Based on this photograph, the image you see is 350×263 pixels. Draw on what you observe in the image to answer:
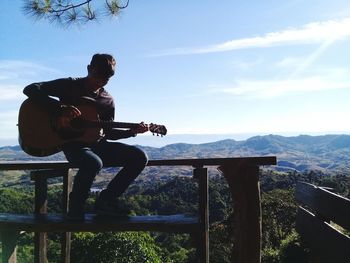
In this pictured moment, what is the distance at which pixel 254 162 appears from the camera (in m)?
4.41

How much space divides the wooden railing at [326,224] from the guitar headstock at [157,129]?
1729mm

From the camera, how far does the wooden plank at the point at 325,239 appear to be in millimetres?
3768

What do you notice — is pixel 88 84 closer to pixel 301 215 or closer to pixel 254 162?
pixel 254 162

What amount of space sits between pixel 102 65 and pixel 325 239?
8.91ft

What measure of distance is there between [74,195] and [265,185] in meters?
61.0

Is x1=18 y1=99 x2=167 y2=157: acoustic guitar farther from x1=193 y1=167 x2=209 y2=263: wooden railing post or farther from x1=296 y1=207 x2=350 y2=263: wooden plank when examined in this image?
x1=296 y1=207 x2=350 y2=263: wooden plank

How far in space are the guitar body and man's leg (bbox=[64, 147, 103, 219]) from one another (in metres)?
0.16

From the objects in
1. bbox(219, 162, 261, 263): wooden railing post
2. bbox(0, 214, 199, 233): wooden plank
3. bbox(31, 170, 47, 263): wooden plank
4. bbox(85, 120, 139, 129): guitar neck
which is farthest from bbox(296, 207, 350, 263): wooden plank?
bbox(31, 170, 47, 263): wooden plank

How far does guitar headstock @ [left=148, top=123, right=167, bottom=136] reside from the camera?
4824 mm

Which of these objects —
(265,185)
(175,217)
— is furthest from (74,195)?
(265,185)

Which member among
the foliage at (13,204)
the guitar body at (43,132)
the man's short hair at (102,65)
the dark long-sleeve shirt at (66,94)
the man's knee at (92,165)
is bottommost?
the foliage at (13,204)

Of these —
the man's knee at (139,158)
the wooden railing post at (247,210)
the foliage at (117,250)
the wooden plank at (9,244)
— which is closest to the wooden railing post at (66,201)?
the wooden plank at (9,244)

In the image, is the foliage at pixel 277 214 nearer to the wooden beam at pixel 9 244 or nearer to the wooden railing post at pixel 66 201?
the wooden railing post at pixel 66 201

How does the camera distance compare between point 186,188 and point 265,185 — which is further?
point 186,188
